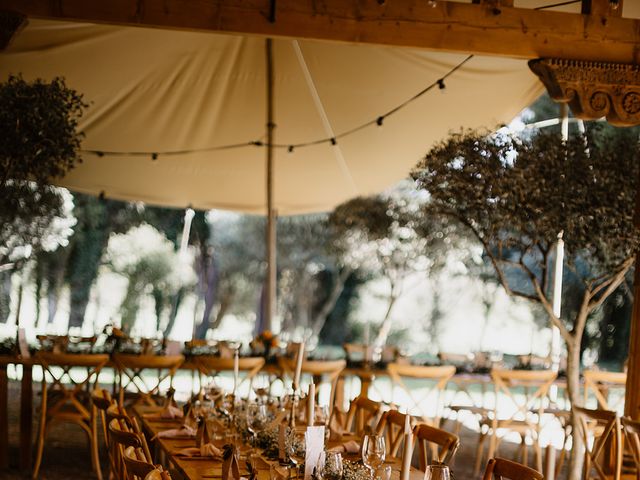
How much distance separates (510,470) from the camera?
319cm

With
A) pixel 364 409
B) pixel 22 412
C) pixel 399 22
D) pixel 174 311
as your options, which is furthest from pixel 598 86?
pixel 174 311

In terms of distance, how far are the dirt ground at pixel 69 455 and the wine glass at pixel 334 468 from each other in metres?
3.85

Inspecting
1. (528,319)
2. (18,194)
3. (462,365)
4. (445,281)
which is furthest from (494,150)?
(445,281)

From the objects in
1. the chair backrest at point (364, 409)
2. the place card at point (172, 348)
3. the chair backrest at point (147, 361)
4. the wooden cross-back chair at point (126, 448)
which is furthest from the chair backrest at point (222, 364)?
the wooden cross-back chair at point (126, 448)

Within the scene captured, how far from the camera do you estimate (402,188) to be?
1672 cm

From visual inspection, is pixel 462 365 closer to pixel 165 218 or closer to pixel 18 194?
pixel 18 194

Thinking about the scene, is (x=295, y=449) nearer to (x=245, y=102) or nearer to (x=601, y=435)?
(x=601, y=435)

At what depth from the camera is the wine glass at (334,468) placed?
3.11m

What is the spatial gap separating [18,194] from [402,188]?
757 cm

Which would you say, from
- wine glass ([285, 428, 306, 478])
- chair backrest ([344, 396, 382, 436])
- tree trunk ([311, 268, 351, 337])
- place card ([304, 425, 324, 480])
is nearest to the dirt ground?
chair backrest ([344, 396, 382, 436])

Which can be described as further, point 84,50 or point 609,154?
point 84,50

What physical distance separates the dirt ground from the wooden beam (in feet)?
11.5

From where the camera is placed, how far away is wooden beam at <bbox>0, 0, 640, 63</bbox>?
540 centimetres

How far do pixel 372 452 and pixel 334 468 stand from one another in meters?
0.24
